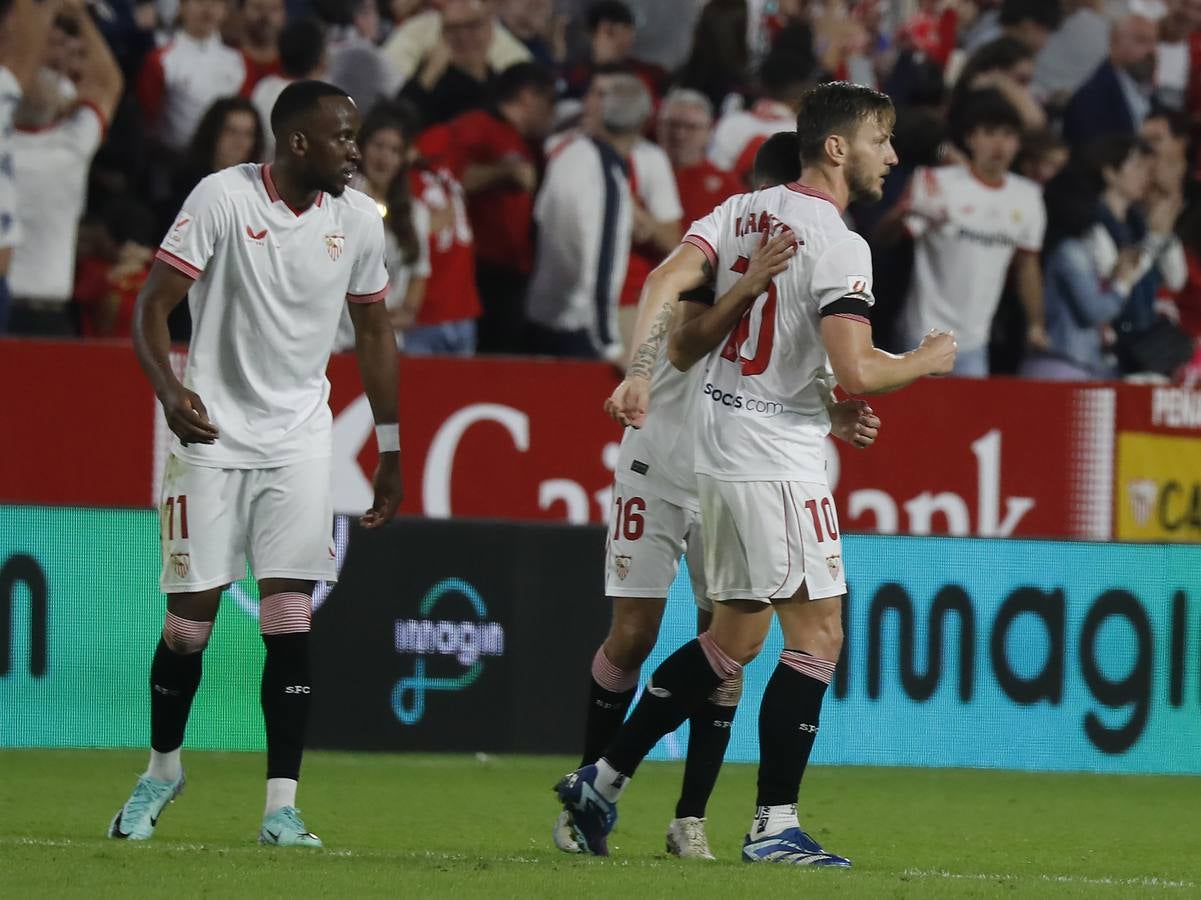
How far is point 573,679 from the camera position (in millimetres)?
9414

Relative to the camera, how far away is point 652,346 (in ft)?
19.3

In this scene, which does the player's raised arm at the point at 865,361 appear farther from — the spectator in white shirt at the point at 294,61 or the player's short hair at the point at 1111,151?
the player's short hair at the point at 1111,151

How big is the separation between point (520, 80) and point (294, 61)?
128cm

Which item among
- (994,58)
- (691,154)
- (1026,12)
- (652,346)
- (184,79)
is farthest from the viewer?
(1026,12)

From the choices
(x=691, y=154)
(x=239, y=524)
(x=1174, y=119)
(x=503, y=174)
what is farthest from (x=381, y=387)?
(x=1174, y=119)

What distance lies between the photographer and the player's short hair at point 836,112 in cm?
580

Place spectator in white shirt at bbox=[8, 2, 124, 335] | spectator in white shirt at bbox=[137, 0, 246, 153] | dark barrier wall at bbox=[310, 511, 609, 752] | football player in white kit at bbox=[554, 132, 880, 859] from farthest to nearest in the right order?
spectator in white shirt at bbox=[137, 0, 246, 153], spectator in white shirt at bbox=[8, 2, 124, 335], dark barrier wall at bbox=[310, 511, 609, 752], football player in white kit at bbox=[554, 132, 880, 859]

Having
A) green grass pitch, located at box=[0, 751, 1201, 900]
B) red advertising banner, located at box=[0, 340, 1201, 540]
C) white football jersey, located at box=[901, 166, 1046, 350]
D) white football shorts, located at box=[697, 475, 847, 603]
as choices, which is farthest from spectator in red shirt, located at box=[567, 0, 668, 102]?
white football shorts, located at box=[697, 475, 847, 603]

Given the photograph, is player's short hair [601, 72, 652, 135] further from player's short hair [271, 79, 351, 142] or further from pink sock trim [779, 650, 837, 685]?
pink sock trim [779, 650, 837, 685]

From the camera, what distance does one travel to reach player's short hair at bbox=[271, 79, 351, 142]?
6.18 meters

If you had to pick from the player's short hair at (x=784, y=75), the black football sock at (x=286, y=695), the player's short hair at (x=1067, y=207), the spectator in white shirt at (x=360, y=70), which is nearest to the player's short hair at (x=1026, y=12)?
the player's short hair at (x=1067, y=207)

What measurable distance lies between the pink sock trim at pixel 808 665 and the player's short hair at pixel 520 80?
21.3 ft

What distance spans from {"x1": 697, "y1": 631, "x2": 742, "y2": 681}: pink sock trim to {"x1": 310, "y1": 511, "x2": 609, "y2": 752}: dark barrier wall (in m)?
3.39

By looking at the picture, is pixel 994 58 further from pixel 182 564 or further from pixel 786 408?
pixel 182 564
